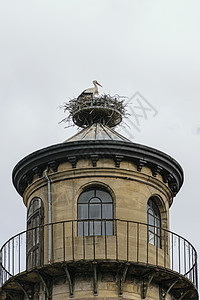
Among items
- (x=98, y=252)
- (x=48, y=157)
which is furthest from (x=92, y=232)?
(x=48, y=157)

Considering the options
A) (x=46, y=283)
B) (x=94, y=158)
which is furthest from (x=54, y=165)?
(x=46, y=283)

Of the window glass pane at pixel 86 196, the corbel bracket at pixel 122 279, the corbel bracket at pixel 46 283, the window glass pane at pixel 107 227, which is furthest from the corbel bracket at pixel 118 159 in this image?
the corbel bracket at pixel 46 283

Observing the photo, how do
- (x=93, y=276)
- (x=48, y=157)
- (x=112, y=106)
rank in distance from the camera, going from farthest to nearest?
(x=112, y=106) < (x=48, y=157) < (x=93, y=276)

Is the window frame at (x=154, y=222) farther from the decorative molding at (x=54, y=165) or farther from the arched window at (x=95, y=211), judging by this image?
the decorative molding at (x=54, y=165)

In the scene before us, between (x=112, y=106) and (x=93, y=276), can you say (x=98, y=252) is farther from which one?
(x=112, y=106)

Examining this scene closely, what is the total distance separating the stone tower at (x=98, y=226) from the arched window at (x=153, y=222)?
0.04 metres

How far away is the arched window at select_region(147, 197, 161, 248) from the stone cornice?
109 cm

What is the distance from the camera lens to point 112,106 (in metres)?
37.7

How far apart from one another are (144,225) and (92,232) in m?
1.88

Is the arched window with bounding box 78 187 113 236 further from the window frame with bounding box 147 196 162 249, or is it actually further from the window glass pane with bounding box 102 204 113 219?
the window frame with bounding box 147 196 162 249

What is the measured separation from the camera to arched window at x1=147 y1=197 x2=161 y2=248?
3412 centimetres

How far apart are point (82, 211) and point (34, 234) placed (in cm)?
203

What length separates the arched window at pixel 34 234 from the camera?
111 feet

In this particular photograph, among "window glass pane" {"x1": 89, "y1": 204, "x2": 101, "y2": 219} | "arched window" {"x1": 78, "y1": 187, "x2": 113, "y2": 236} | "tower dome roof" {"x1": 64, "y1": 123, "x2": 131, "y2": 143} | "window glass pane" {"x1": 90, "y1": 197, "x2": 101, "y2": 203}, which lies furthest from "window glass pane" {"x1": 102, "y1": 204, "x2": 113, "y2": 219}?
"tower dome roof" {"x1": 64, "y1": 123, "x2": 131, "y2": 143}
